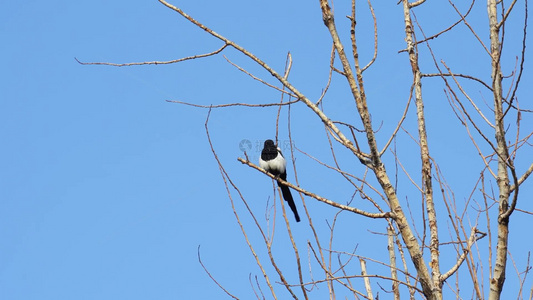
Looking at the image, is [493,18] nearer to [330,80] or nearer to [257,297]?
[330,80]

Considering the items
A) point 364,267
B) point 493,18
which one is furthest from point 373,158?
point 364,267

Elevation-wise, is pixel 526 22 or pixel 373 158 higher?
pixel 526 22

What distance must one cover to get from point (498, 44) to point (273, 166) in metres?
4.64

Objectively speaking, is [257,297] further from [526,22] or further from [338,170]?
[526,22]

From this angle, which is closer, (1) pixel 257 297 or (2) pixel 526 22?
(2) pixel 526 22

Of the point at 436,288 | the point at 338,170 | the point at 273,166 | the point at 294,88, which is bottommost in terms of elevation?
the point at 436,288

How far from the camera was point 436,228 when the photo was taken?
8.92ft

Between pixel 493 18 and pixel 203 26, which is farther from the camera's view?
pixel 493 18

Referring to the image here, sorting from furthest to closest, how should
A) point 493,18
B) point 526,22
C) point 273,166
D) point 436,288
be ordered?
point 273,166
point 493,18
point 436,288
point 526,22

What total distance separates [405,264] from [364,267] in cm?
54

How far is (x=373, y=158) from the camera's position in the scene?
2.60 meters

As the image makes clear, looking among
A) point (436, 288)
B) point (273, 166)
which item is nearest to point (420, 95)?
point (436, 288)

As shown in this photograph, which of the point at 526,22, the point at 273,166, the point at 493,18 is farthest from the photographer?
the point at 273,166

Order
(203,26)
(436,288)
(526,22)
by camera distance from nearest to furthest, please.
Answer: (526,22), (436,288), (203,26)
